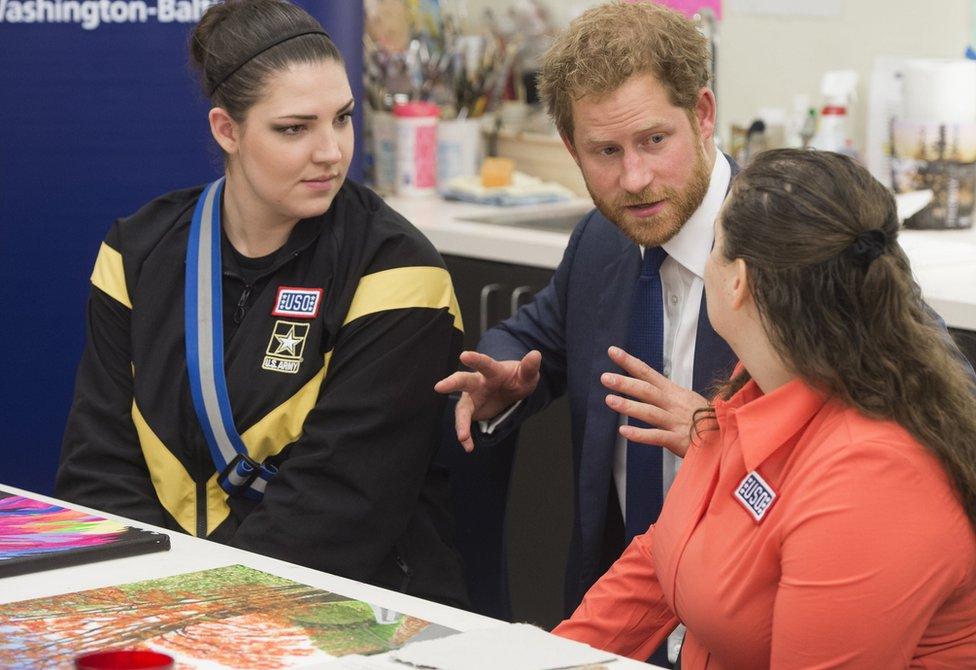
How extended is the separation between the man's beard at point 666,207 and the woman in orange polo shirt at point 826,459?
1.39 feet

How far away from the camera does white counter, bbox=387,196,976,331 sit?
7.45ft

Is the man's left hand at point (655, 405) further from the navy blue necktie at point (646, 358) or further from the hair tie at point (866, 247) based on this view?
the hair tie at point (866, 247)

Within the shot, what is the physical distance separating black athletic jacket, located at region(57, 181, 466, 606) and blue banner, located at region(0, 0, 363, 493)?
0.68 meters

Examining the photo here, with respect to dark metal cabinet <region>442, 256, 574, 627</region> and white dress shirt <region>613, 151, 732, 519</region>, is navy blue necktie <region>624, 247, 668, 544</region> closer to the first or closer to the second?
white dress shirt <region>613, 151, 732, 519</region>

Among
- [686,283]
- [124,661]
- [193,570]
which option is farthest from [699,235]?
[124,661]

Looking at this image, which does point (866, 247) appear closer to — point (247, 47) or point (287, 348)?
point (287, 348)

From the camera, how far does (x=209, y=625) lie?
136 centimetres

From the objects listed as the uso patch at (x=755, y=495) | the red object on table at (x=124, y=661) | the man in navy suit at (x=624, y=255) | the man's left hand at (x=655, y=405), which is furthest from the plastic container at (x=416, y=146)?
the red object on table at (x=124, y=661)

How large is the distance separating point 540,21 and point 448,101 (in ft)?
1.01

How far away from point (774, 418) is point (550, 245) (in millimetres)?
1423

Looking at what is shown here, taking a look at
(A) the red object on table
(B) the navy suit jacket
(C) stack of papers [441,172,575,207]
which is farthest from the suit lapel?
(C) stack of papers [441,172,575,207]

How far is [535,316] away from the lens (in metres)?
2.22

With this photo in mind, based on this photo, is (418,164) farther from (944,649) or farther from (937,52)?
(944,649)

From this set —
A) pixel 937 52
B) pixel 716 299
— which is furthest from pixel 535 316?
pixel 937 52
